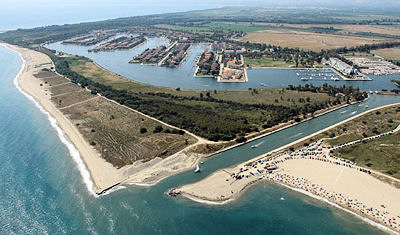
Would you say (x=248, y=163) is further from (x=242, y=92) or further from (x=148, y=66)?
(x=148, y=66)

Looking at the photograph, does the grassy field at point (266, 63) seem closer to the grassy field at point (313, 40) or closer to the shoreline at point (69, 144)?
the grassy field at point (313, 40)

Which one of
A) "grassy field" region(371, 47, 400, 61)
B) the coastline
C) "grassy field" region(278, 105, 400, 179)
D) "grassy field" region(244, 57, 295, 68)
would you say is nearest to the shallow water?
"grassy field" region(244, 57, 295, 68)

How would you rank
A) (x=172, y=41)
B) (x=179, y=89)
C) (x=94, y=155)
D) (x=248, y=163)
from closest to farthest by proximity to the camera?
(x=248, y=163) → (x=94, y=155) → (x=179, y=89) → (x=172, y=41)

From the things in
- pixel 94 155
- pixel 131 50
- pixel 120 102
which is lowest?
pixel 94 155

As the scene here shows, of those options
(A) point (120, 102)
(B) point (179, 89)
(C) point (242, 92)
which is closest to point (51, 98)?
(A) point (120, 102)

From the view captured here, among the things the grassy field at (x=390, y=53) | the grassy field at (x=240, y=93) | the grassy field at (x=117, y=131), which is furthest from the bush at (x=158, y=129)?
the grassy field at (x=390, y=53)

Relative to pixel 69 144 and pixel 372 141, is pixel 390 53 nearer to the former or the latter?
pixel 372 141

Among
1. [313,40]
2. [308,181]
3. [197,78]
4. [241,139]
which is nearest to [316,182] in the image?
[308,181]
